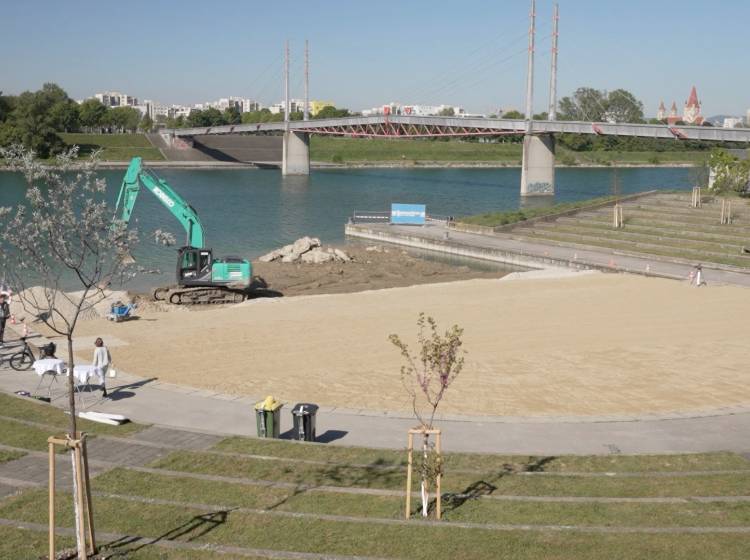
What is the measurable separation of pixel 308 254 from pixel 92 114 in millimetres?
131512

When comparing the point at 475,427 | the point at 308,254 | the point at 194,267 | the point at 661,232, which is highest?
the point at 661,232

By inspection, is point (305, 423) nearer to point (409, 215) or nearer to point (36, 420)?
point (36, 420)

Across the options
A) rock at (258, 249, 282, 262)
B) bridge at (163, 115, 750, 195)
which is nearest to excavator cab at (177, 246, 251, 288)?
rock at (258, 249, 282, 262)

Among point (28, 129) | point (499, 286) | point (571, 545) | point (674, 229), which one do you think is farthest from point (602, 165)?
point (571, 545)

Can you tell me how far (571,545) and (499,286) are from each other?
27.4m

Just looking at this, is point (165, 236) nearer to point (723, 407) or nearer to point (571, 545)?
point (571, 545)

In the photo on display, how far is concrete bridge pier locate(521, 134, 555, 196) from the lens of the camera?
98000 millimetres

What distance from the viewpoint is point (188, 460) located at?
14.1 metres

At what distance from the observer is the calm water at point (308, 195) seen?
6069cm

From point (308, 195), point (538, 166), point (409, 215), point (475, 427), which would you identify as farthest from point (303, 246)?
point (538, 166)

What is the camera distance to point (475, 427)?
17.1 meters

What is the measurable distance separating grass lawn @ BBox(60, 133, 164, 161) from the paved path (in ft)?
292

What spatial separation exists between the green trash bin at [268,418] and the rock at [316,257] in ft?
98.7

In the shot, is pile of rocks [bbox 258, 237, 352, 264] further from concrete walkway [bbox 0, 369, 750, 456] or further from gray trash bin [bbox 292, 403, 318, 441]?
gray trash bin [bbox 292, 403, 318, 441]
